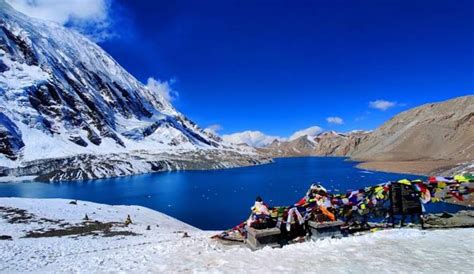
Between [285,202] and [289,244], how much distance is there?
66.6 meters

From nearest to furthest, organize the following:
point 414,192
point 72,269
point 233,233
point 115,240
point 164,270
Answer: point 164,270 < point 72,269 < point 414,192 < point 233,233 < point 115,240

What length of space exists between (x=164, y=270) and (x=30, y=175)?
195 m

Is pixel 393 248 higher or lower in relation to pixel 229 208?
higher

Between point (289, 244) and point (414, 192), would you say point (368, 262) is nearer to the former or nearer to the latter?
point (289, 244)

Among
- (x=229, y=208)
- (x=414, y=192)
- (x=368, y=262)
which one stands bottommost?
(x=229, y=208)

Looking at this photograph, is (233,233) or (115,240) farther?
(115,240)

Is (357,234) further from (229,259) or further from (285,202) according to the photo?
(285,202)

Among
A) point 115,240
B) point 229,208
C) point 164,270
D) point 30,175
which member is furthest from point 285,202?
point 30,175

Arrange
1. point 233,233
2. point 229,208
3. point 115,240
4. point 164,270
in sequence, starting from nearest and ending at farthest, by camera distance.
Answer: point 164,270 → point 233,233 → point 115,240 → point 229,208

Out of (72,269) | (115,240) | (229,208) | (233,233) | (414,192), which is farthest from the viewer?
(229,208)

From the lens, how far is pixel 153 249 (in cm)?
1755

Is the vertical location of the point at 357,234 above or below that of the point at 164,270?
above

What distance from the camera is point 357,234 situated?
15.6 meters

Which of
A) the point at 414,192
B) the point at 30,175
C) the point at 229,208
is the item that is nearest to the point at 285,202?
the point at 229,208
